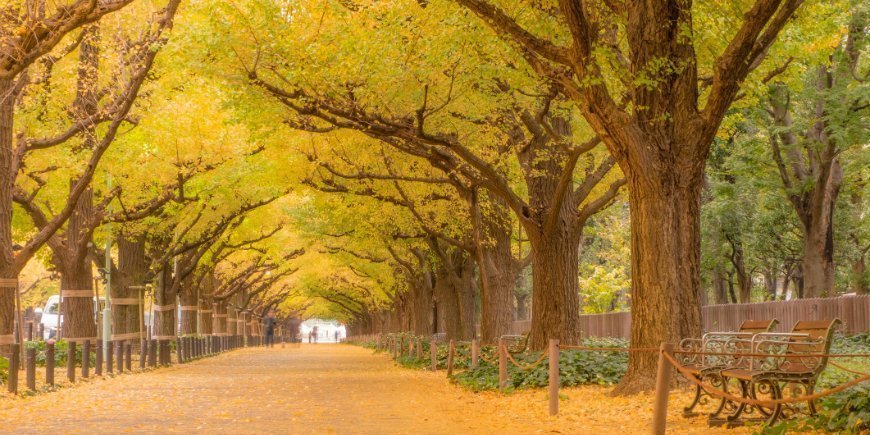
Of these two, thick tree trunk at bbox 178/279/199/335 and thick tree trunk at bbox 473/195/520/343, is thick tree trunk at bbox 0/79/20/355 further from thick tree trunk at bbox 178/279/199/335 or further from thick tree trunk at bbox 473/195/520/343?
thick tree trunk at bbox 178/279/199/335

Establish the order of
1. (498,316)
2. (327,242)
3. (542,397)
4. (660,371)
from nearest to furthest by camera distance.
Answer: (660,371) < (542,397) < (498,316) < (327,242)

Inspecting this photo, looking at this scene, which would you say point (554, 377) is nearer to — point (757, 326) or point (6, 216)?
point (757, 326)

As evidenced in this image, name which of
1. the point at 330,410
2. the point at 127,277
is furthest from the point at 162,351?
the point at 330,410

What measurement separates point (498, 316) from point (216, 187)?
9632mm

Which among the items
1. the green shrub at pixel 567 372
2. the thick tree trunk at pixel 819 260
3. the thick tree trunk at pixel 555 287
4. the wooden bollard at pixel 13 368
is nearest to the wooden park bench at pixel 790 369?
the green shrub at pixel 567 372

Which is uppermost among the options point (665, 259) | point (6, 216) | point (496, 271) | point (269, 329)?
point (6, 216)

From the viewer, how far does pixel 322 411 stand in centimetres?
1437

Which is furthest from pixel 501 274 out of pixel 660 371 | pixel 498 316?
pixel 660 371

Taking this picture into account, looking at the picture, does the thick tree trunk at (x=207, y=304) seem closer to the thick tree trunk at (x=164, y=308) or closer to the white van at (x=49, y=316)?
the white van at (x=49, y=316)

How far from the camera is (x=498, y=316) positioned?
87.4 feet

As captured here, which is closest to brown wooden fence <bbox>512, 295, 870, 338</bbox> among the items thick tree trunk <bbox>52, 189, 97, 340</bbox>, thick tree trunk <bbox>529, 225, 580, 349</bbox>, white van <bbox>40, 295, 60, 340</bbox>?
thick tree trunk <bbox>529, 225, 580, 349</bbox>

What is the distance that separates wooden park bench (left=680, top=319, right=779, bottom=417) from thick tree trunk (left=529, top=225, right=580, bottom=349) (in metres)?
5.06

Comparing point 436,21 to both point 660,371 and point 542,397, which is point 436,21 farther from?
point 660,371

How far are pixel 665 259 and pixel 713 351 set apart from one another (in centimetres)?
244
